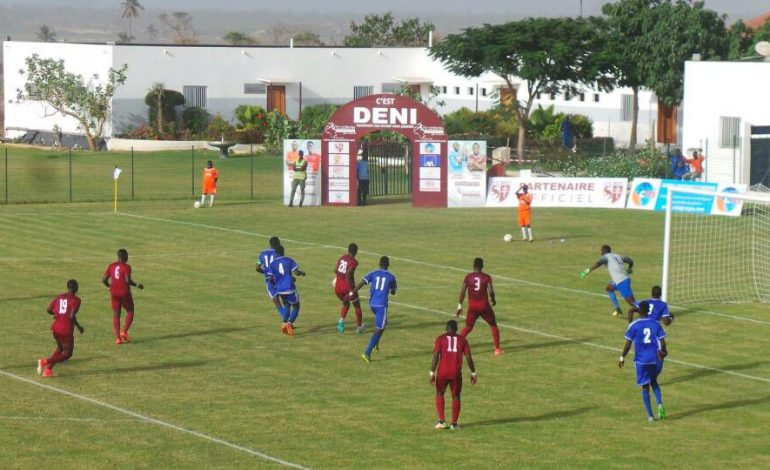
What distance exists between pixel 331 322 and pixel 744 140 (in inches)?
1189

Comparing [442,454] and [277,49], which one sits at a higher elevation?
[277,49]

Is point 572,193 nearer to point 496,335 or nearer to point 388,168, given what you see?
point 388,168

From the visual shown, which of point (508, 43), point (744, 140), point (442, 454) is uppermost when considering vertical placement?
point (508, 43)

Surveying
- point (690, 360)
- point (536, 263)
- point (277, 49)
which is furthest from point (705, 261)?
point (277, 49)

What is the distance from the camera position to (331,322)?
1160 inches

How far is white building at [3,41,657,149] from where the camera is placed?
267ft

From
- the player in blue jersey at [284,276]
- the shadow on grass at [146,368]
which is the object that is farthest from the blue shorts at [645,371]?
the shadow on grass at [146,368]

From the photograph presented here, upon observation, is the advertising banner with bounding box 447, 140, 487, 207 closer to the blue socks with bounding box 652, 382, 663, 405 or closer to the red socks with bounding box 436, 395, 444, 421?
the blue socks with bounding box 652, 382, 663, 405

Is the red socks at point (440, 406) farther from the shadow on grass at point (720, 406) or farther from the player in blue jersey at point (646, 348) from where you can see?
the shadow on grass at point (720, 406)

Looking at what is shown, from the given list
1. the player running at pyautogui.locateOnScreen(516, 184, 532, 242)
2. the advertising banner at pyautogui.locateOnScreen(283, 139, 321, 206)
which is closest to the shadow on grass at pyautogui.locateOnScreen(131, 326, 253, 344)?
the player running at pyautogui.locateOnScreen(516, 184, 532, 242)

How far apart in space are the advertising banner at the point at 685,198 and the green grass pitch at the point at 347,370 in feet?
14.7

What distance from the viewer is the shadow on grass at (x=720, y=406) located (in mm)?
22031

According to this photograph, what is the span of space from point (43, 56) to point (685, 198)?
50.2 meters

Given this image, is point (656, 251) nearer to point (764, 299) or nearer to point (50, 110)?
point (764, 299)
